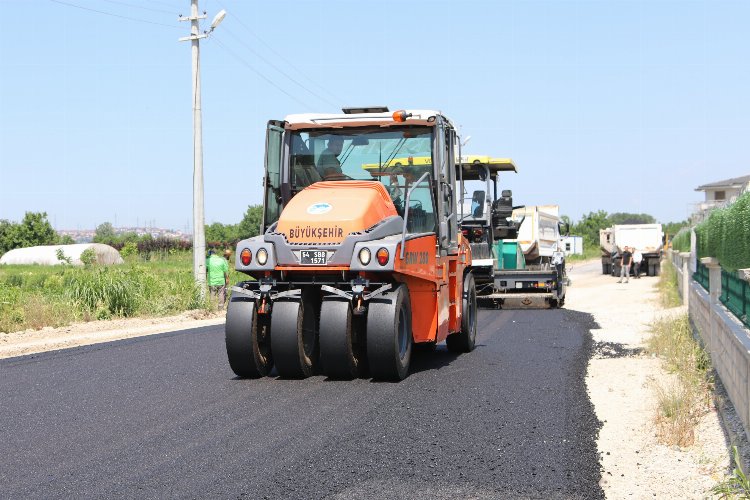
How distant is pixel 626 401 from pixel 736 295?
1724 millimetres

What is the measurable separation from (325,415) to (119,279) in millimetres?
12763

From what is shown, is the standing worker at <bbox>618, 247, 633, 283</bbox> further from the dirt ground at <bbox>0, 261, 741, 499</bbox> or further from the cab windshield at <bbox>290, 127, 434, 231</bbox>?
the cab windshield at <bbox>290, 127, 434, 231</bbox>

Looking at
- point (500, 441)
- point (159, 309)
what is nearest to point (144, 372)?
Result: point (500, 441)

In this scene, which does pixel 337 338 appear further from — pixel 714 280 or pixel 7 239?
pixel 7 239

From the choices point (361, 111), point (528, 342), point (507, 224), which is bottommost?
point (528, 342)

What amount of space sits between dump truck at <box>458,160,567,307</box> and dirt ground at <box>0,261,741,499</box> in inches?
64.0

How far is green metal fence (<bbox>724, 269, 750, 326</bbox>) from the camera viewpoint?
8797 millimetres

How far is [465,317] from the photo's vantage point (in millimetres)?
12250

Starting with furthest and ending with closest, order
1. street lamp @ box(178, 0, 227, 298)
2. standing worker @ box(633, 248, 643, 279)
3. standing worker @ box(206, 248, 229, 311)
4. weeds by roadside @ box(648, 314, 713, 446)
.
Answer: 1. standing worker @ box(633, 248, 643, 279)
2. street lamp @ box(178, 0, 227, 298)
3. standing worker @ box(206, 248, 229, 311)
4. weeds by roadside @ box(648, 314, 713, 446)

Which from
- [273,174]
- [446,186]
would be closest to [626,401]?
[446,186]

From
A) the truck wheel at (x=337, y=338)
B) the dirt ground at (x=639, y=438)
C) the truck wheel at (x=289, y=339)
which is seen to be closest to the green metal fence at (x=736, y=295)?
the dirt ground at (x=639, y=438)

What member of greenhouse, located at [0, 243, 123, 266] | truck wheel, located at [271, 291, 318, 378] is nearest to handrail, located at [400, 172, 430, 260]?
truck wheel, located at [271, 291, 318, 378]

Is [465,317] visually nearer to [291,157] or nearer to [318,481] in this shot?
[291,157]

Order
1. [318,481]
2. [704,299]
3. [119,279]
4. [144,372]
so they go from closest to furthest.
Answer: [318,481], [144,372], [704,299], [119,279]
